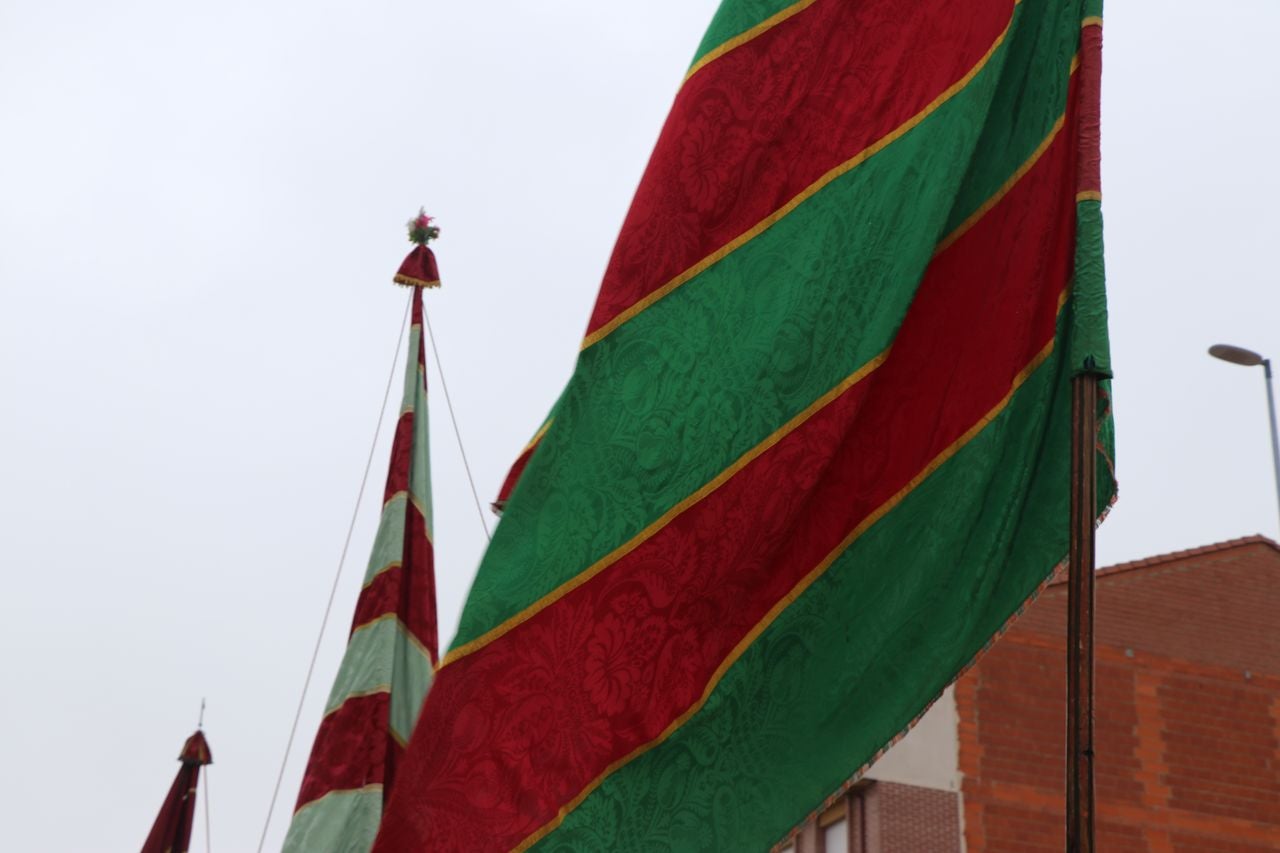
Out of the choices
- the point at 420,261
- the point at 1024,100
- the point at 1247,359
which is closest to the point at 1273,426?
the point at 1247,359

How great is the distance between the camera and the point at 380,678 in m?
9.41

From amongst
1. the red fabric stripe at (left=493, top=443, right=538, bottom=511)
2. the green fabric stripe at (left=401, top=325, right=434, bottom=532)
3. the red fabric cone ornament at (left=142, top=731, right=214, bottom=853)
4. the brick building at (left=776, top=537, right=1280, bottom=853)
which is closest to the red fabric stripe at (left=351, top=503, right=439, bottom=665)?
the green fabric stripe at (left=401, top=325, right=434, bottom=532)

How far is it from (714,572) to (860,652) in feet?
1.19

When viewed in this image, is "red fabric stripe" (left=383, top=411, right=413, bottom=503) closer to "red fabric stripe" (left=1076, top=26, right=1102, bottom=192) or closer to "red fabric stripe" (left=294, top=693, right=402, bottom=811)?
"red fabric stripe" (left=294, top=693, right=402, bottom=811)

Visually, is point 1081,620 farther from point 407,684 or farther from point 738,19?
point 407,684

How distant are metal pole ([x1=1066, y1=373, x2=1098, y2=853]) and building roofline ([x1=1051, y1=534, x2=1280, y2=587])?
1767 cm

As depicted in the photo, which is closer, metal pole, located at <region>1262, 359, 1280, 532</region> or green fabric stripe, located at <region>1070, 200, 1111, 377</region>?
green fabric stripe, located at <region>1070, 200, 1111, 377</region>

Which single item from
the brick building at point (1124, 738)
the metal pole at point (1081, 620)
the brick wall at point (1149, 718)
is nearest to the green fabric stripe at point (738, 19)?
the metal pole at point (1081, 620)

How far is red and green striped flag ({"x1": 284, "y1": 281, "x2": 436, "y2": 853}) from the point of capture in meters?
8.83

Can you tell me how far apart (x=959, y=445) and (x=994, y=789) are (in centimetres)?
1691

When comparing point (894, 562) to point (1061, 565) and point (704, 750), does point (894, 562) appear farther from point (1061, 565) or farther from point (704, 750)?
point (704, 750)

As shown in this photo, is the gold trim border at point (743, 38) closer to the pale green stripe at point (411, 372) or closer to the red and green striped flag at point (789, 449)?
the red and green striped flag at point (789, 449)

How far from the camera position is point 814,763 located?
11.5ft

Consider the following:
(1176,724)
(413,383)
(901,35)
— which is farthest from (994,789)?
(901,35)
